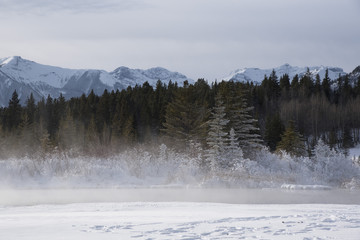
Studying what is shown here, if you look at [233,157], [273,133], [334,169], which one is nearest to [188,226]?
[233,157]

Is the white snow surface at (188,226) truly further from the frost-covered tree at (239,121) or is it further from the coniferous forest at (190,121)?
the frost-covered tree at (239,121)

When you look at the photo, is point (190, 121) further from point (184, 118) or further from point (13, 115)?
point (13, 115)

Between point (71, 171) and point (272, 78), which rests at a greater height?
point (272, 78)

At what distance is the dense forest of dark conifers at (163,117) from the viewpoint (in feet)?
165

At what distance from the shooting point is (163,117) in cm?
5819

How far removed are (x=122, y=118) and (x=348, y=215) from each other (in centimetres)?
5000

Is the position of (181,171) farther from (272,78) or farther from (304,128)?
(272,78)

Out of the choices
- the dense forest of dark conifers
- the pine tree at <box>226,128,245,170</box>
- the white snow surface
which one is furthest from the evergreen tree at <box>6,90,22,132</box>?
the white snow surface

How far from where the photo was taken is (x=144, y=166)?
83.8 feet

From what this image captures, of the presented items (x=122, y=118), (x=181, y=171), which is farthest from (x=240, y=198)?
(x=122, y=118)

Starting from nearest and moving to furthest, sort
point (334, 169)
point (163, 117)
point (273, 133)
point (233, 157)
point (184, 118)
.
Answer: point (334, 169) → point (233, 157) → point (184, 118) → point (163, 117) → point (273, 133)

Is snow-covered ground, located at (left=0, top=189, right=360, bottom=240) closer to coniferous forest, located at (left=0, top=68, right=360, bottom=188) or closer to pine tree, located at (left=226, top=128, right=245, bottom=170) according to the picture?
pine tree, located at (left=226, top=128, right=245, bottom=170)

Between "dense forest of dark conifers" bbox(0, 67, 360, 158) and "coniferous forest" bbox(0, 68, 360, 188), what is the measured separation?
0.16 meters

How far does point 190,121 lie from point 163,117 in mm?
20935
